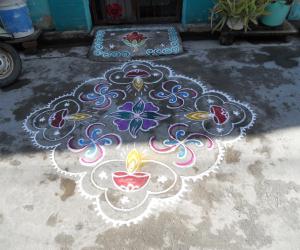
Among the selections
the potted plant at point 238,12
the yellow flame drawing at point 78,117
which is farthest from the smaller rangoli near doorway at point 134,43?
the yellow flame drawing at point 78,117

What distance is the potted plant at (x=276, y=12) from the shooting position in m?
3.75

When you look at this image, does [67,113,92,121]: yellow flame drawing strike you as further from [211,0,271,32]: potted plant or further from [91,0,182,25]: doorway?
[211,0,271,32]: potted plant

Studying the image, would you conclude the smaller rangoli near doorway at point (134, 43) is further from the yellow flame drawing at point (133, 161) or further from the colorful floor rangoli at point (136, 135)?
the yellow flame drawing at point (133, 161)

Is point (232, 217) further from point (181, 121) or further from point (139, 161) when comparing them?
point (181, 121)

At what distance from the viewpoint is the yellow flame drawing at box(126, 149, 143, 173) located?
233cm

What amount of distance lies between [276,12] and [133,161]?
3027 millimetres

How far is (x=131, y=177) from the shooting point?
2.26 metres

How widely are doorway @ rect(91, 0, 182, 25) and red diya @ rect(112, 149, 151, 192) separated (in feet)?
9.25

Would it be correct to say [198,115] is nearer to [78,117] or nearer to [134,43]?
[78,117]

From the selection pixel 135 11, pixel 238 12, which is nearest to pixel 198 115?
pixel 238 12

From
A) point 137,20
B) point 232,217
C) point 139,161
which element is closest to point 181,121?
point 139,161

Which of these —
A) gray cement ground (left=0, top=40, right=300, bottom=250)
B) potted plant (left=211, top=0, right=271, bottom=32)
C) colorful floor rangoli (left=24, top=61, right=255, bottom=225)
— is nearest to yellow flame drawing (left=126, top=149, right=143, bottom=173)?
colorful floor rangoli (left=24, top=61, right=255, bottom=225)

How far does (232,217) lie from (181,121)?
3.55ft

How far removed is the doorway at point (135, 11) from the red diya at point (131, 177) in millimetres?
2821
